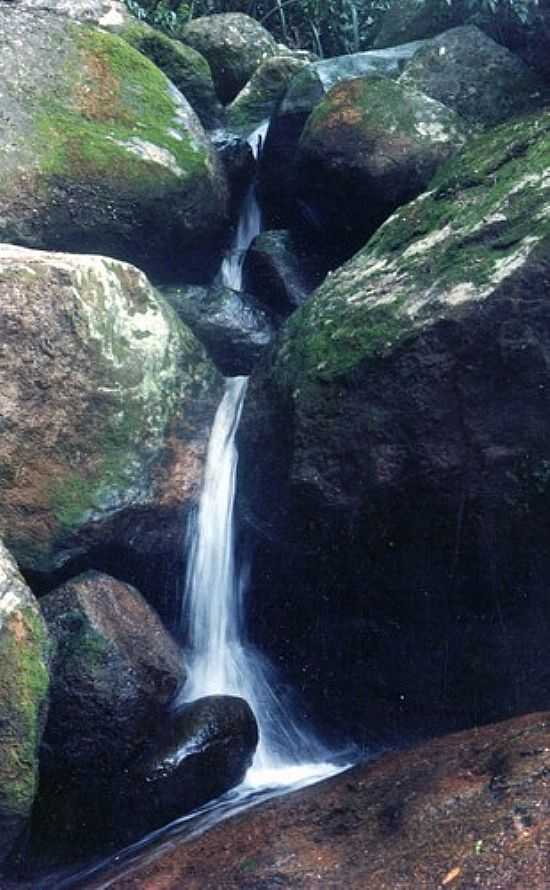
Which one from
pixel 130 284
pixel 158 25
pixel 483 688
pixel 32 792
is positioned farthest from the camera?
pixel 158 25

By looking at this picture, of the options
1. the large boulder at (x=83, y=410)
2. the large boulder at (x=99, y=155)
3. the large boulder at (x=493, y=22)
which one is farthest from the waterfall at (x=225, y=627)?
the large boulder at (x=493, y=22)

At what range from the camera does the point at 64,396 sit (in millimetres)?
5793

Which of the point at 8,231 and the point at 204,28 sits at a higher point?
the point at 204,28

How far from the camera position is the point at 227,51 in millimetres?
10656

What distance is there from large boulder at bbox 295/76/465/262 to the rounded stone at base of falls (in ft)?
11.7

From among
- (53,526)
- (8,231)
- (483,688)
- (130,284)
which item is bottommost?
(483,688)

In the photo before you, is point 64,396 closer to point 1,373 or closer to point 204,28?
point 1,373

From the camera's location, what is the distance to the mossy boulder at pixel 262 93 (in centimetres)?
963

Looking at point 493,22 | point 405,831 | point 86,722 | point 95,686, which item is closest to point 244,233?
point 493,22

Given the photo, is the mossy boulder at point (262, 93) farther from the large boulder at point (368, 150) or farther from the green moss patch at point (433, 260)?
the green moss patch at point (433, 260)

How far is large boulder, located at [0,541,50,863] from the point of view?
4.34 m

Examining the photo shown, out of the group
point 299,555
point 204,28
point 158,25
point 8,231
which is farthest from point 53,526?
point 158,25

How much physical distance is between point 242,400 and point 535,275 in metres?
2.11

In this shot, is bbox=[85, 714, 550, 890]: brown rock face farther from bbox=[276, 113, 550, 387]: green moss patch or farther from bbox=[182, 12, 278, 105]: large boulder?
bbox=[182, 12, 278, 105]: large boulder
